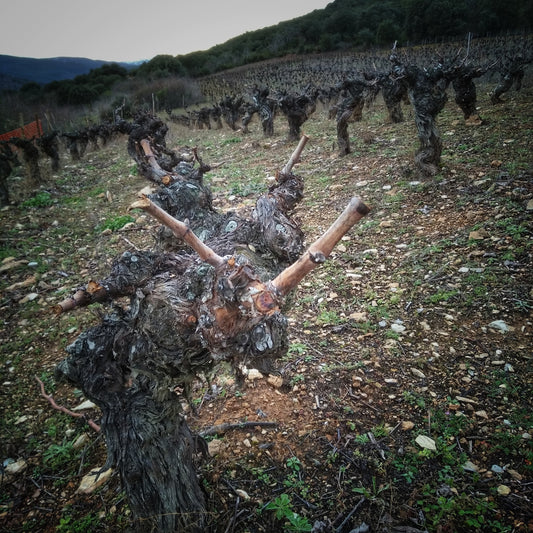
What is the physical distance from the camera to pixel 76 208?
25.2ft

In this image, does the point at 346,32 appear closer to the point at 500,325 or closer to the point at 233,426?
the point at 500,325

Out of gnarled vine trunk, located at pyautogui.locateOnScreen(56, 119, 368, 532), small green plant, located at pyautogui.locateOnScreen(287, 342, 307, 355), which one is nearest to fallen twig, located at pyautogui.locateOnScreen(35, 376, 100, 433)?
gnarled vine trunk, located at pyautogui.locateOnScreen(56, 119, 368, 532)

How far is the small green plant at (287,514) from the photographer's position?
6.22 feet

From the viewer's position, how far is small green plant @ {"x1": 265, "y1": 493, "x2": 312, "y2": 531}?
1896 mm

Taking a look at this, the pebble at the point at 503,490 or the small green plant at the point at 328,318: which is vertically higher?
the small green plant at the point at 328,318

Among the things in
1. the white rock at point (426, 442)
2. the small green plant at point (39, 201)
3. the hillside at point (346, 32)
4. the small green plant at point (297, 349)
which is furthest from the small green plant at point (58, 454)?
the hillside at point (346, 32)

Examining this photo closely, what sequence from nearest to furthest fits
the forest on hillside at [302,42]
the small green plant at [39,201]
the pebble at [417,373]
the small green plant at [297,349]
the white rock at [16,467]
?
1. the white rock at [16,467]
2. the pebble at [417,373]
3. the small green plant at [297,349]
4. the small green plant at [39,201]
5. the forest on hillside at [302,42]

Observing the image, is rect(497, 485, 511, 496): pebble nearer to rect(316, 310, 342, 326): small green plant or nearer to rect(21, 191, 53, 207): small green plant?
rect(316, 310, 342, 326): small green plant

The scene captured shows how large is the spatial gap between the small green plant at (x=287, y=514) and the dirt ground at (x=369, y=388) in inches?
0.4

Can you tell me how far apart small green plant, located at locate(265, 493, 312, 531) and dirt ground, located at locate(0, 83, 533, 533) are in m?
0.01

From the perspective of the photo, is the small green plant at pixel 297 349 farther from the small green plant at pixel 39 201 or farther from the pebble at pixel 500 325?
the small green plant at pixel 39 201

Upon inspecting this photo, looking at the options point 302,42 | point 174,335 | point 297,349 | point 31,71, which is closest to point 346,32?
point 302,42

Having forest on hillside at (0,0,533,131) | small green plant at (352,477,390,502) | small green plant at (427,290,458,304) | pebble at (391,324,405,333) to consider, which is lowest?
small green plant at (352,477,390,502)

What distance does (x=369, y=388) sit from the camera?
2.75 metres
